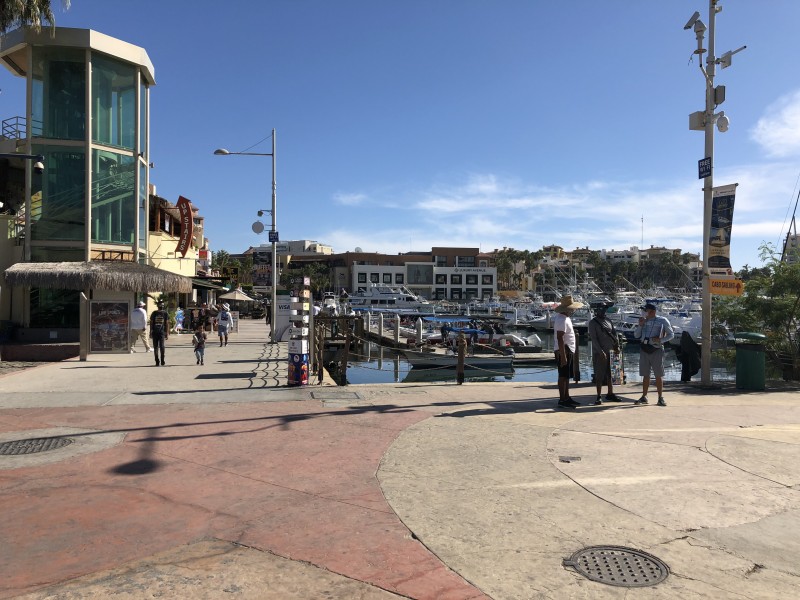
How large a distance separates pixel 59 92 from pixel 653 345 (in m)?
21.8

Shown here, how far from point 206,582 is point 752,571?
11.9 feet

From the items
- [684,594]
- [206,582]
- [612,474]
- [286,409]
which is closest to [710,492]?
[612,474]

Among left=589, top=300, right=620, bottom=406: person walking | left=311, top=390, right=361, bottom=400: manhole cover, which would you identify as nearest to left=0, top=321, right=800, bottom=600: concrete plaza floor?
left=311, top=390, right=361, bottom=400: manhole cover

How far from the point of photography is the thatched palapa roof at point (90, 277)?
731 inches

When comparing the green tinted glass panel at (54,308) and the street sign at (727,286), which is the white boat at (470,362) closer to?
the green tinted glass panel at (54,308)

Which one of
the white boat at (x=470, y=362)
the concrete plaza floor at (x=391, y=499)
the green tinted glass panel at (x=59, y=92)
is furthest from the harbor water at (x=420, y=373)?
the green tinted glass panel at (x=59, y=92)

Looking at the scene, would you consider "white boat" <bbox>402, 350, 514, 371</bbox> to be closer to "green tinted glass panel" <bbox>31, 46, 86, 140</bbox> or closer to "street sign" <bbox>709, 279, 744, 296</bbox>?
"street sign" <bbox>709, 279, 744, 296</bbox>

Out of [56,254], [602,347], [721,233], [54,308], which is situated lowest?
[602,347]

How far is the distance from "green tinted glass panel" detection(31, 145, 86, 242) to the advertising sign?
15.4ft

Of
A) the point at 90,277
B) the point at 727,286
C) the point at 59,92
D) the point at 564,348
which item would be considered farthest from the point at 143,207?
the point at 727,286

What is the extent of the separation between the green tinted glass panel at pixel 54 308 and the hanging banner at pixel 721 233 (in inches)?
799

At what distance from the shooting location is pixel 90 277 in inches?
743

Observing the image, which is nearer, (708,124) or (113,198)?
(708,124)

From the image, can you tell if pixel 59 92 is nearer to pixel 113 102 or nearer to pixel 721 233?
pixel 113 102
